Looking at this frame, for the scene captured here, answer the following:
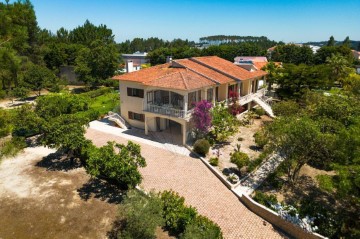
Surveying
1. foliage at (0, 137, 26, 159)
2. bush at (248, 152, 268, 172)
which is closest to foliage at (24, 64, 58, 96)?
foliage at (0, 137, 26, 159)

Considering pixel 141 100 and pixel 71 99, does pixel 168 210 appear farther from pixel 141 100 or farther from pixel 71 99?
pixel 71 99

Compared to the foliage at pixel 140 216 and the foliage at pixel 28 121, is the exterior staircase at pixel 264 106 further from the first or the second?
the foliage at pixel 28 121

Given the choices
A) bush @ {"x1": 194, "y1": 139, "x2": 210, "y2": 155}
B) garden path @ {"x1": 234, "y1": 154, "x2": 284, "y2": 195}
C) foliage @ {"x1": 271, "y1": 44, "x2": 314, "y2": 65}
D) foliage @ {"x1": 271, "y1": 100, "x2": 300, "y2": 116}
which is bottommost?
garden path @ {"x1": 234, "y1": 154, "x2": 284, "y2": 195}

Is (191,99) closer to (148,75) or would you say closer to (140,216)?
(148,75)

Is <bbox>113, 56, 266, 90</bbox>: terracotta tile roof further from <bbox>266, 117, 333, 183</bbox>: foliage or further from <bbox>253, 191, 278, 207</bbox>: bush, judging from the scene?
<bbox>253, 191, 278, 207</bbox>: bush

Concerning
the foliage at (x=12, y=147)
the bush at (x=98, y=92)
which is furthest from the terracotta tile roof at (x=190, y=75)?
the bush at (x=98, y=92)

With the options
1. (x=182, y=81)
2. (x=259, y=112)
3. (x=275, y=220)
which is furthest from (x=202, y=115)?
(x=259, y=112)
